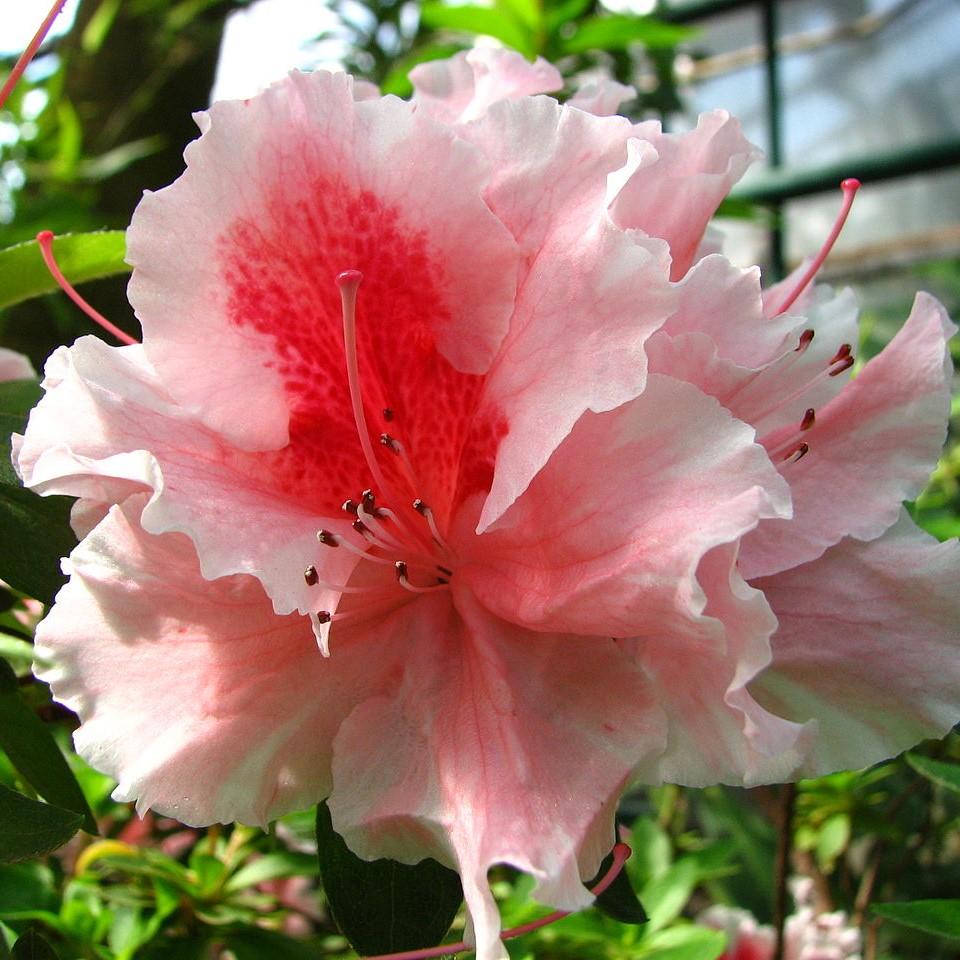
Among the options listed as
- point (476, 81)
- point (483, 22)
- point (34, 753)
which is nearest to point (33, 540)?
point (34, 753)

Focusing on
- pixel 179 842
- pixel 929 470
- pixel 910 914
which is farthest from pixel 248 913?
pixel 929 470

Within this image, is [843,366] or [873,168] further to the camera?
[873,168]

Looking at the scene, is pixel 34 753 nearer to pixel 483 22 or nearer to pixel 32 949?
pixel 32 949

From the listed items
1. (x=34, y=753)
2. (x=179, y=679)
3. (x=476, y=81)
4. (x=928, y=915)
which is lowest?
(x=928, y=915)

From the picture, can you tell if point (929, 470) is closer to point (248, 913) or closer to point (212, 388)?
point (212, 388)

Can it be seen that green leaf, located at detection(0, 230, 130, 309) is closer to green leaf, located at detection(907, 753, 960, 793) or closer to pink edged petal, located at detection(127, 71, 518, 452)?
pink edged petal, located at detection(127, 71, 518, 452)

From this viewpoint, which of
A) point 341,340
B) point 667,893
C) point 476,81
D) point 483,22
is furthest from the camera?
point 483,22

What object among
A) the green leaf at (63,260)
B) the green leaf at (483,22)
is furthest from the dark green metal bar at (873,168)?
the green leaf at (63,260)
